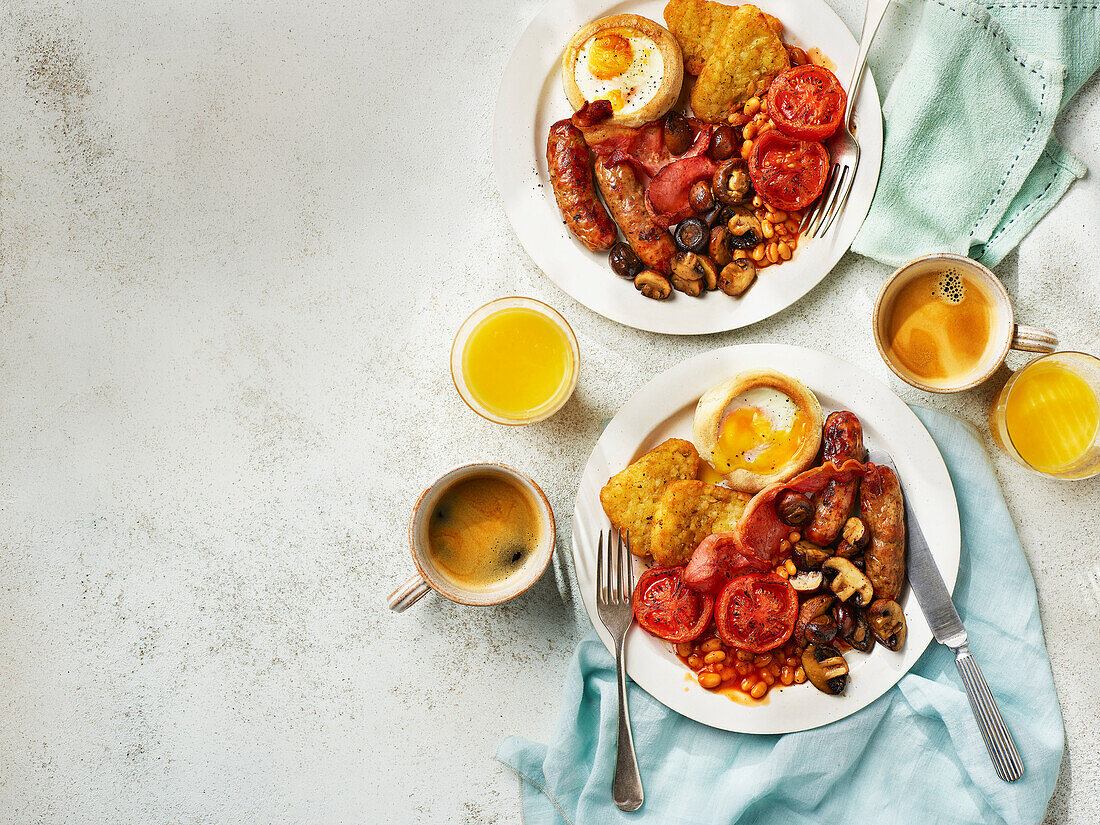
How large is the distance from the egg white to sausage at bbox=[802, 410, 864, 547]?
1408 mm

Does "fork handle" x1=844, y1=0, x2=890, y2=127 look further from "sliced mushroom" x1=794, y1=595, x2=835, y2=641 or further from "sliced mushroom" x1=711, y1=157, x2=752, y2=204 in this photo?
"sliced mushroom" x1=794, y1=595, x2=835, y2=641

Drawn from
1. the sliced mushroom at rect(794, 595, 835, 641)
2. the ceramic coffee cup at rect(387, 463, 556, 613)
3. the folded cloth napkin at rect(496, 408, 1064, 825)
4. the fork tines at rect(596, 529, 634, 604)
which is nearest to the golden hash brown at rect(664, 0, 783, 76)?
the folded cloth napkin at rect(496, 408, 1064, 825)

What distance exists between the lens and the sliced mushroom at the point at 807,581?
262 cm

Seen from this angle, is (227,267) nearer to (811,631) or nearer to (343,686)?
(343,686)

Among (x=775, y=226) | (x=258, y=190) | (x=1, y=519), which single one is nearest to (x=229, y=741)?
(x=1, y=519)

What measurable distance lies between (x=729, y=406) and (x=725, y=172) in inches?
35.0

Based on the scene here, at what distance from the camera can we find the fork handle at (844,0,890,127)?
8.82ft

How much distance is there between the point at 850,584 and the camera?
2.62 m

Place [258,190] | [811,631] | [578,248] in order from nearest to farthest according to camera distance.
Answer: [811,631]
[578,248]
[258,190]

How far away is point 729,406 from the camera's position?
272 cm

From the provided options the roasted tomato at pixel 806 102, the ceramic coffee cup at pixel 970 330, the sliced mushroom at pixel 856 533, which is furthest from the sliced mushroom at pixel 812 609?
the roasted tomato at pixel 806 102

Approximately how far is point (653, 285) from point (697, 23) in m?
1.01

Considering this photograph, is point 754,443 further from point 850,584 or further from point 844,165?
point 844,165

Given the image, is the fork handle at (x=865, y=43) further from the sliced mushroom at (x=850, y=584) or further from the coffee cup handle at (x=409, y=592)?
the coffee cup handle at (x=409, y=592)
